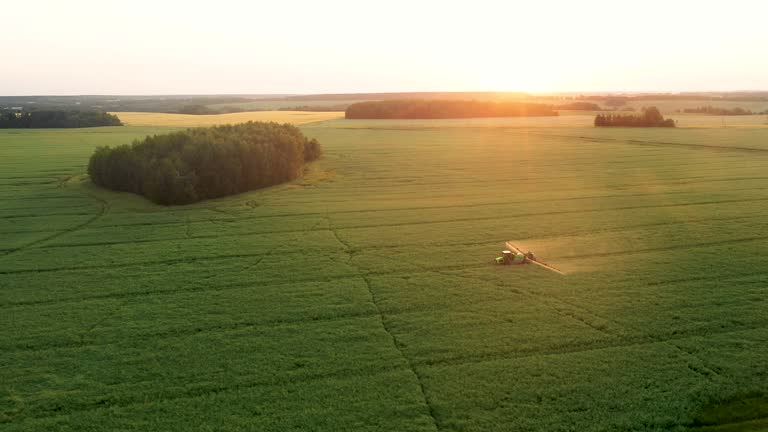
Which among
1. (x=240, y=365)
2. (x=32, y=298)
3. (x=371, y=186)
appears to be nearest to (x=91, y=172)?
(x=371, y=186)

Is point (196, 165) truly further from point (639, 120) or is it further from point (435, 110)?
point (435, 110)

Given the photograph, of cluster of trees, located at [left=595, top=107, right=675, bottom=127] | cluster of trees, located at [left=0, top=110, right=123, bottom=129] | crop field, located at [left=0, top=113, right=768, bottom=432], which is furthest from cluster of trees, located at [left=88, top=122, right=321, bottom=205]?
cluster of trees, located at [left=0, top=110, right=123, bottom=129]

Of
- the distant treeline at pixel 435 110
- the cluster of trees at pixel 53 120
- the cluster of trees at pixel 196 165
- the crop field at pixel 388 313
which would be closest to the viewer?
the crop field at pixel 388 313

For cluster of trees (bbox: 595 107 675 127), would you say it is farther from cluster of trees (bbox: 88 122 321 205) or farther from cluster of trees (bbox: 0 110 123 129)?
cluster of trees (bbox: 0 110 123 129)

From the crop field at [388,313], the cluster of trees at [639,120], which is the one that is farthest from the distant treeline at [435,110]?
the crop field at [388,313]

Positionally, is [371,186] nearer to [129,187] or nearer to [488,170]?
[488,170]

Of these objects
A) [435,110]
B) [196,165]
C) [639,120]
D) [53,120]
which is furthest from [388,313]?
[435,110]

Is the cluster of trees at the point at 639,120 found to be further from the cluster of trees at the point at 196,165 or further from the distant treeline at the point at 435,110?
the cluster of trees at the point at 196,165
